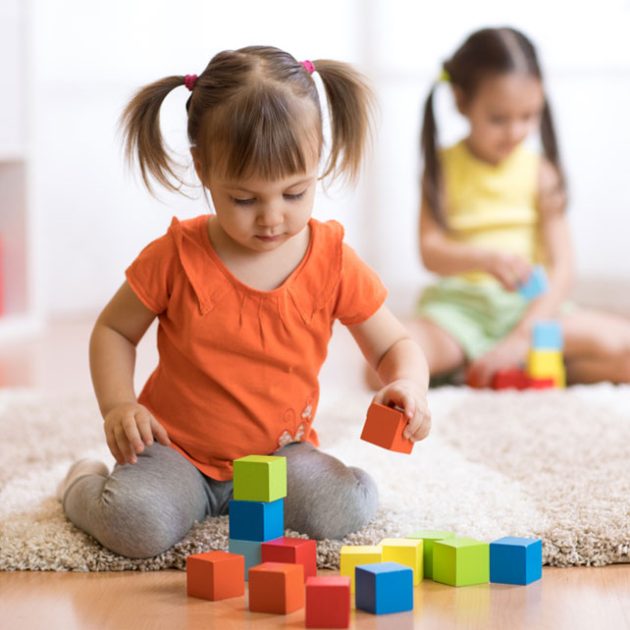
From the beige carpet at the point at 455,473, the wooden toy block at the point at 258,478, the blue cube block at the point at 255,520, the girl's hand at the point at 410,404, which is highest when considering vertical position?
the girl's hand at the point at 410,404

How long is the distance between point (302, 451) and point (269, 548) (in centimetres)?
20

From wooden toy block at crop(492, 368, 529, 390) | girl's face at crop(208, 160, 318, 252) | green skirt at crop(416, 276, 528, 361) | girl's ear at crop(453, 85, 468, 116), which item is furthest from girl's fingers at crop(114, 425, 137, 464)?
girl's ear at crop(453, 85, 468, 116)

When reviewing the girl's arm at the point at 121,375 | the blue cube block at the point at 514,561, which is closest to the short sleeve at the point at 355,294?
the girl's arm at the point at 121,375

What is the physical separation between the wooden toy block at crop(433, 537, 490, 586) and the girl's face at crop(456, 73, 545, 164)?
131 cm

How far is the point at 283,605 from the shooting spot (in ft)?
3.15

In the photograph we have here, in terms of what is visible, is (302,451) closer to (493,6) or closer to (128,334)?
(128,334)

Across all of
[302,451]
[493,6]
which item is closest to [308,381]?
[302,451]

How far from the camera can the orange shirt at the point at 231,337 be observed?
1200mm

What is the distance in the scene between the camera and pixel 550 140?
2.30 meters

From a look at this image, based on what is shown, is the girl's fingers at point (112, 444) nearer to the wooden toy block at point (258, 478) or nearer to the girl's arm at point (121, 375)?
the girl's arm at point (121, 375)

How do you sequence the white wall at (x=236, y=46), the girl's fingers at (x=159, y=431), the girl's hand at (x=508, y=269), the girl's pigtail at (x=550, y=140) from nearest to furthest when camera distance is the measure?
the girl's fingers at (x=159, y=431)
the girl's hand at (x=508, y=269)
the girl's pigtail at (x=550, y=140)
the white wall at (x=236, y=46)

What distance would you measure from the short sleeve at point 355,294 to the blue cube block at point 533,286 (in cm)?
91

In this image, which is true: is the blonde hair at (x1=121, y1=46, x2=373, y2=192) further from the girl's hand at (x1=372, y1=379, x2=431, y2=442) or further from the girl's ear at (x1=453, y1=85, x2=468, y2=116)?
the girl's ear at (x1=453, y1=85, x2=468, y2=116)

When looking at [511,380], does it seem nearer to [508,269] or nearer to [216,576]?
[508,269]
